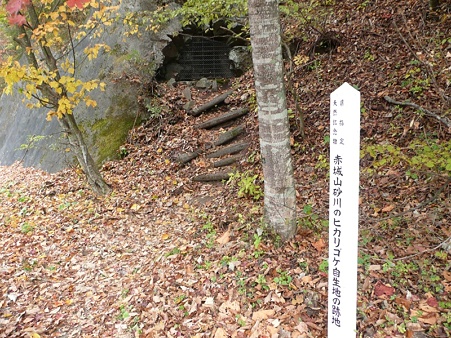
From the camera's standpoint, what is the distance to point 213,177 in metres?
6.50

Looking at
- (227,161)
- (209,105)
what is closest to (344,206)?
(227,161)

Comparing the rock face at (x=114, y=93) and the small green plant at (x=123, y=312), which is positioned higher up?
the rock face at (x=114, y=93)

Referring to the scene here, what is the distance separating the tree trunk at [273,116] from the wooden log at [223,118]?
13.9 feet

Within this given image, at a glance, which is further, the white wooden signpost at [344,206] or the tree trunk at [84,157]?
the tree trunk at [84,157]

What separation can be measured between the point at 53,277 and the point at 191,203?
8.22ft

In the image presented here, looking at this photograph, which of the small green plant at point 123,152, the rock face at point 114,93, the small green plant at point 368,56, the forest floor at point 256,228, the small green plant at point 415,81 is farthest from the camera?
the rock face at point 114,93

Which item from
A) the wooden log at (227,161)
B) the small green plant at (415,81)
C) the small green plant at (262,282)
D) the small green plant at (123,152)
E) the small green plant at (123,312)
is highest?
the small green plant at (415,81)

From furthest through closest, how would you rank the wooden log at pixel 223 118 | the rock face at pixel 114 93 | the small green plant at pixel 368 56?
the rock face at pixel 114 93
the wooden log at pixel 223 118
the small green plant at pixel 368 56

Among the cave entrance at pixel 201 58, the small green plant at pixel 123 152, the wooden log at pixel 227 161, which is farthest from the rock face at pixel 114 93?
the wooden log at pixel 227 161

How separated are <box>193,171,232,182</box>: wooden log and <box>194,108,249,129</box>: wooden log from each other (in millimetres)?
1753

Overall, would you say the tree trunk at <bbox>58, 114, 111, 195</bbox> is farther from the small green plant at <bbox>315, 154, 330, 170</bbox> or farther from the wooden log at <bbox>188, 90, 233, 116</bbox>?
the small green plant at <bbox>315, 154, 330, 170</bbox>

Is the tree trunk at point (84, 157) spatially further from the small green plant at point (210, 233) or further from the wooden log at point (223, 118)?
the small green plant at point (210, 233)

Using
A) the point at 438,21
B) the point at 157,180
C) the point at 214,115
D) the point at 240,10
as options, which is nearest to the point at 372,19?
the point at 438,21

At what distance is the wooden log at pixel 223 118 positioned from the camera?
776cm
